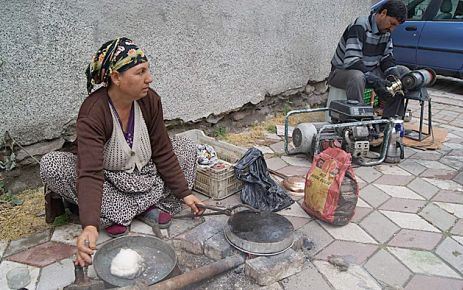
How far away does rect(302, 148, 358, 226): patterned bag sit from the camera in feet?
8.70

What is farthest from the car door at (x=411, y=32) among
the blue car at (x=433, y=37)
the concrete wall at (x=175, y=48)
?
the concrete wall at (x=175, y=48)

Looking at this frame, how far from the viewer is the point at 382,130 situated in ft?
13.3

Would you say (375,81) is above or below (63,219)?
above

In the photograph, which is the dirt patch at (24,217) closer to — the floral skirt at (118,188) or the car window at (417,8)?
the floral skirt at (118,188)

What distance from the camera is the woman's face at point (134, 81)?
2291 millimetres

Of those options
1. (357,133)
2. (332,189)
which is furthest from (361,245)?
(357,133)

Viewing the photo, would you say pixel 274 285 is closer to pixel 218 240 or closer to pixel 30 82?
pixel 218 240

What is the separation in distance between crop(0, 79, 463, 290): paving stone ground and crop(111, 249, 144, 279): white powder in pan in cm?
33

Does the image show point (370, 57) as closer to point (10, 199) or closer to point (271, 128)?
point (271, 128)

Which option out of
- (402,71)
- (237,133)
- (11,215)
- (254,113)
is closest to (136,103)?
(11,215)

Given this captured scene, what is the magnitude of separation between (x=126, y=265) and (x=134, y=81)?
1.01 m

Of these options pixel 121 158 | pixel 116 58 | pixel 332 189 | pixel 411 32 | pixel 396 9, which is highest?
pixel 396 9

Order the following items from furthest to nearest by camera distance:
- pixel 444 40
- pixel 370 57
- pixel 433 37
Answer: pixel 433 37 → pixel 444 40 → pixel 370 57

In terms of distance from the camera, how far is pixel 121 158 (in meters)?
2.53
